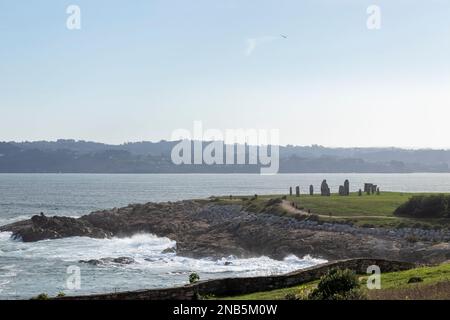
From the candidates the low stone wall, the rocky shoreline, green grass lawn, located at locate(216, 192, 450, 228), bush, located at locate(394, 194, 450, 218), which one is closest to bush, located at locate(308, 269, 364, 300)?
the low stone wall

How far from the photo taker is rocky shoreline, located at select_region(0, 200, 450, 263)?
5125cm

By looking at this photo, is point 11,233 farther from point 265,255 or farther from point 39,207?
point 39,207

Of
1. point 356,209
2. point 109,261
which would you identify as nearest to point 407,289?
point 109,261

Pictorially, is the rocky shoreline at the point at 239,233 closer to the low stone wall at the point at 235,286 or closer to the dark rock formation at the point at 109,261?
the dark rock formation at the point at 109,261

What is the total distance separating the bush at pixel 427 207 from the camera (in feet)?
195

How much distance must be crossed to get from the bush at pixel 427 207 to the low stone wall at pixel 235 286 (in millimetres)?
31563

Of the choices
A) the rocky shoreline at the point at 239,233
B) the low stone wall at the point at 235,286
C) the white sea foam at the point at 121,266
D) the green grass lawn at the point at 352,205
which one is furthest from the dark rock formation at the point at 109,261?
the low stone wall at the point at 235,286

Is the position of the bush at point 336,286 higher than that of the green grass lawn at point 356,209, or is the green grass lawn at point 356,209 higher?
the bush at point 336,286

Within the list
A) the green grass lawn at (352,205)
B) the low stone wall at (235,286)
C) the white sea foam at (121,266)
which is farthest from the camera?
the green grass lawn at (352,205)

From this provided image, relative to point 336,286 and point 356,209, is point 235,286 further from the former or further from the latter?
point 356,209

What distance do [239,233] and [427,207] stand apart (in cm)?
2048

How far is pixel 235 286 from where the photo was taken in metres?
25.7
